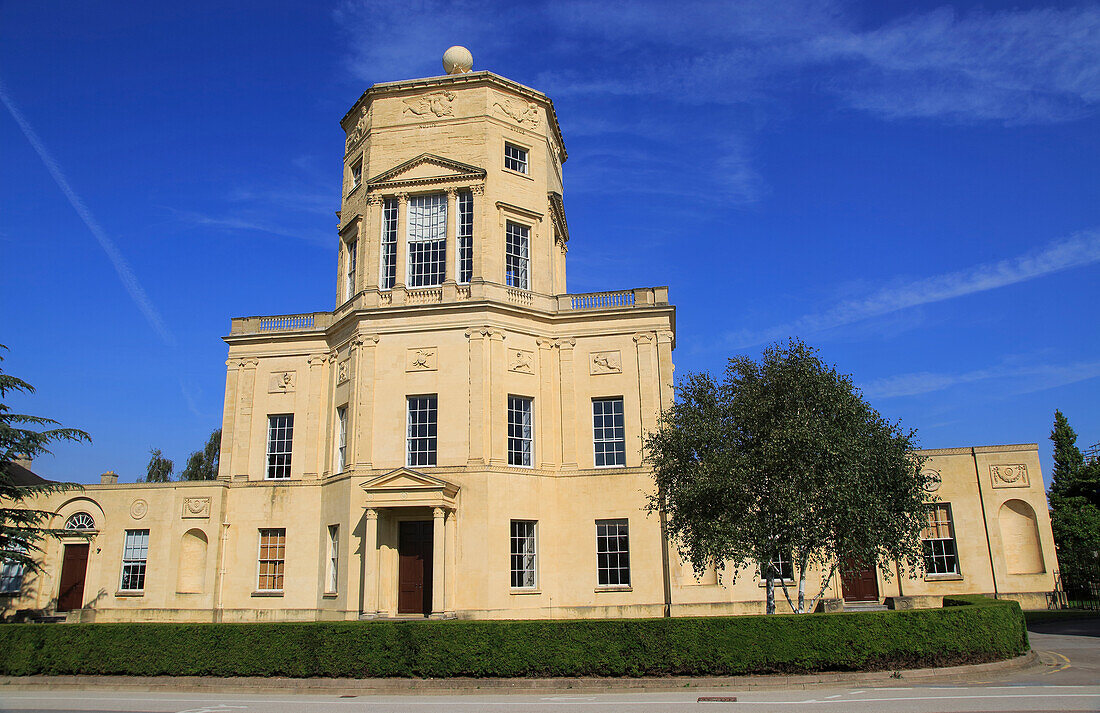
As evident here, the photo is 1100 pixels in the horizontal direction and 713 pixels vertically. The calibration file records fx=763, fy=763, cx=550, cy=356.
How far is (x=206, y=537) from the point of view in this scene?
1231 inches

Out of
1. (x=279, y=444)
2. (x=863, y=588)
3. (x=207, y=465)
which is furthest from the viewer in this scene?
(x=207, y=465)

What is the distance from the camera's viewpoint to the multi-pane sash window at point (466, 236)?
29.6m

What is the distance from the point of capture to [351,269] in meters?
32.1

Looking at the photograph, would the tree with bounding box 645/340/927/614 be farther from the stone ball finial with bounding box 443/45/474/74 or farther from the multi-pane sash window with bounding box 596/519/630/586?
the stone ball finial with bounding box 443/45/474/74

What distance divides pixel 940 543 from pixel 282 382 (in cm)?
2824

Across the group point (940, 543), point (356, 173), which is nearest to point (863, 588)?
point (940, 543)

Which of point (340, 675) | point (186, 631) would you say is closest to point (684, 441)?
point (340, 675)

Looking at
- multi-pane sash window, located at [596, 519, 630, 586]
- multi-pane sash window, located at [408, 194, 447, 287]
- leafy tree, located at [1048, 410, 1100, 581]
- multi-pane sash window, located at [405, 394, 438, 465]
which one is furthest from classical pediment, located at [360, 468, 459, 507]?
leafy tree, located at [1048, 410, 1100, 581]

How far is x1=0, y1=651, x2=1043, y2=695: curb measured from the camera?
645 inches

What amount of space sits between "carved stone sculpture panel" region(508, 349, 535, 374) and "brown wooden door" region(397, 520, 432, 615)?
644 centimetres

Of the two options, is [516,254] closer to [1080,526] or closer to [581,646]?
[581,646]

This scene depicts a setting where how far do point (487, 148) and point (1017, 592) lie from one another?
27.8 metres

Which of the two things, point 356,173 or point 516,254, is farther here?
point 356,173

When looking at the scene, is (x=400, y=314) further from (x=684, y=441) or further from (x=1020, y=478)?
(x=1020, y=478)
